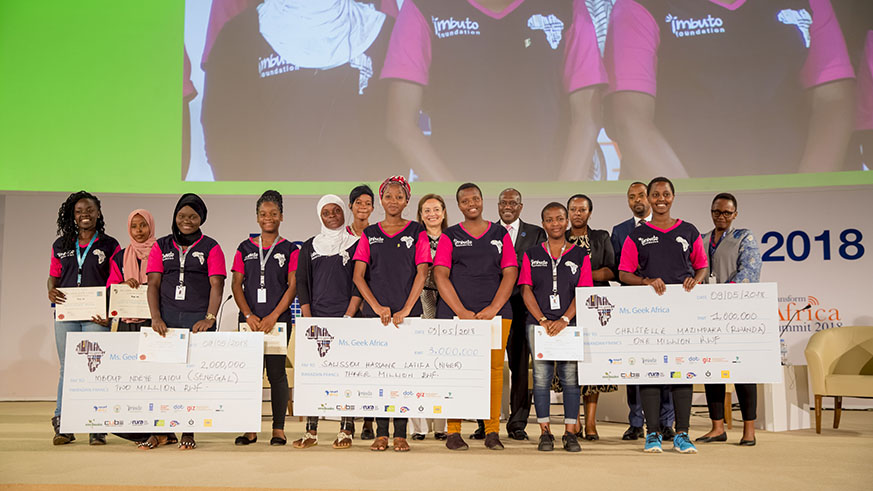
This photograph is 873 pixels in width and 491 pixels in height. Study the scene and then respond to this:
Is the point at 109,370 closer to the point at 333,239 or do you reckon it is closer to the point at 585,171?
the point at 333,239

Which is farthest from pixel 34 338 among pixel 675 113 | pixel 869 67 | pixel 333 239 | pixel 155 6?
pixel 869 67

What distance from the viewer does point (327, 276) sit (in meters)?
4.38

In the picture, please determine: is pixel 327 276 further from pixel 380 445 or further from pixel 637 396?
pixel 637 396

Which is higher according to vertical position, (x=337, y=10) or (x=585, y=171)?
(x=337, y=10)

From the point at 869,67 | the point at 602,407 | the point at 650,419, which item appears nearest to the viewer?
the point at 650,419

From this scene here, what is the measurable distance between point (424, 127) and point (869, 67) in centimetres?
440

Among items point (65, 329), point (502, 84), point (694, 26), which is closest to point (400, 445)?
point (65, 329)

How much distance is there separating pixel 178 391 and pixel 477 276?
1.88m

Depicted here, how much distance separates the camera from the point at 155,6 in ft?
25.5

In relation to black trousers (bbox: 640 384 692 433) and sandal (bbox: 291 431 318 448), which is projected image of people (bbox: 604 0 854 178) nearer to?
black trousers (bbox: 640 384 692 433)

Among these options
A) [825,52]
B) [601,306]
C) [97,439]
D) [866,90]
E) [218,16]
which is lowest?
[97,439]

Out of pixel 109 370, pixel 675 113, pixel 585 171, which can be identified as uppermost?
pixel 675 113

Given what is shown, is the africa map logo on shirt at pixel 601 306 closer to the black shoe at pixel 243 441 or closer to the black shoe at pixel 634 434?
the black shoe at pixel 634 434

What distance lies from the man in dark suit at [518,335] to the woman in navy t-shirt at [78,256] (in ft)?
8.65
